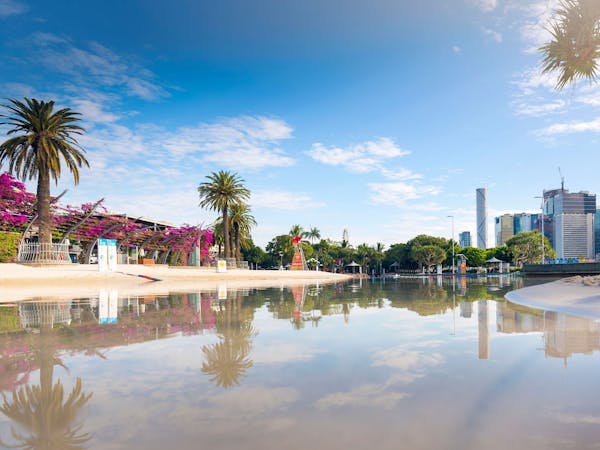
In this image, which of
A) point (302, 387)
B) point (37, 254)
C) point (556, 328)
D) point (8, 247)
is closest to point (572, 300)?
point (556, 328)

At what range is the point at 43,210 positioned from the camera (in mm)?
31391

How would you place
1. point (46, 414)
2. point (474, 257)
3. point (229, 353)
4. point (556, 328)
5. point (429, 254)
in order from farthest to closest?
point (474, 257) → point (429, 254) → point (556, 328) → point (229, 353) → point (46, 414)

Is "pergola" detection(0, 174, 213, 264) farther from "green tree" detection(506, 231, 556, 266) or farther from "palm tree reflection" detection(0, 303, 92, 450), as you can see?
"green tree" detection(506, 231, 556, 266)

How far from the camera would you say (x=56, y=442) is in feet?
10.4

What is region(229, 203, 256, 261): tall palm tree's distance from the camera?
61.8m

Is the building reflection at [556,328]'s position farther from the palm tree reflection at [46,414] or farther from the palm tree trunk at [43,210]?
the palm tree trunk at [43,210]

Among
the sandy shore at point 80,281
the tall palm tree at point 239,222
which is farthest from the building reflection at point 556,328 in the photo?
the tall palm tree at point 239,222

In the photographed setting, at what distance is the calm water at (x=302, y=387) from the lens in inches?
127

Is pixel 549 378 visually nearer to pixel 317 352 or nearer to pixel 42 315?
pixel 317 352

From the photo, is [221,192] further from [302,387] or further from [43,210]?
[302,387]

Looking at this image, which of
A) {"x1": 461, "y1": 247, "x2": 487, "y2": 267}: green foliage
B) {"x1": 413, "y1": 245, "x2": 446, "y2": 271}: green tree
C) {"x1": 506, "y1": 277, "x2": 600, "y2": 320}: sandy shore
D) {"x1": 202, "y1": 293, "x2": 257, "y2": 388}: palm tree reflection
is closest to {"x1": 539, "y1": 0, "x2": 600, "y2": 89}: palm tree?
{"x1": 506, "y1": 277, "x2": 600, "y2": 320}: sandy shore

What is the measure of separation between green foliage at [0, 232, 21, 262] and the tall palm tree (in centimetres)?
2969

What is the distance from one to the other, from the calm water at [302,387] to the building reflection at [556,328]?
2.1 inches

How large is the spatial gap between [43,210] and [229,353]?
105 feet
